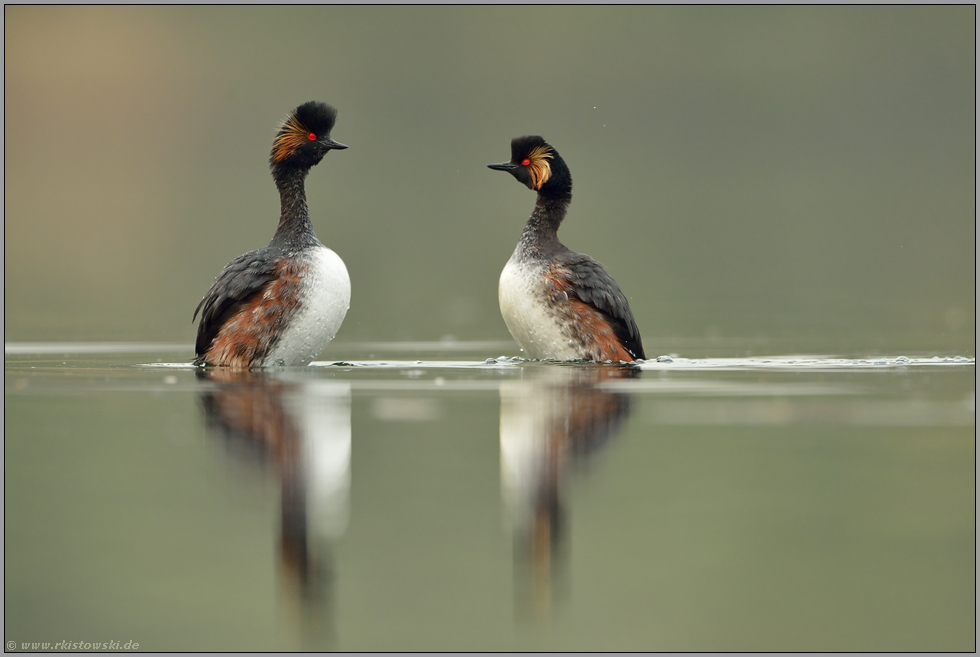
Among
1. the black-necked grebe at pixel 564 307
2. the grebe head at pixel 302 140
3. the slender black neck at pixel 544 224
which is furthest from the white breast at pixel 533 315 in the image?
the grebe head at pixel 302 140

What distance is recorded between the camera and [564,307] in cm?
939

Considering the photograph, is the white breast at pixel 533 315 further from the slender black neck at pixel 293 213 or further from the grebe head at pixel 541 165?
the slender black neck at pixel 293 213

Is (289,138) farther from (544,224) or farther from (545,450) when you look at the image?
(545,450)

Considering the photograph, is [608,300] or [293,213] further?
[293,213]

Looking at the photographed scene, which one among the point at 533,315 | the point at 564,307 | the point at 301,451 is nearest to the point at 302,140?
the point at 533,315

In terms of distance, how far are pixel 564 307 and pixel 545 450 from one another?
4.18 metres

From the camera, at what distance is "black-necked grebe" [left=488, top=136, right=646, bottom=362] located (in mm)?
9375

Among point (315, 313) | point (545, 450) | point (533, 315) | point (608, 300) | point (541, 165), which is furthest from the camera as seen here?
point (541, 165)

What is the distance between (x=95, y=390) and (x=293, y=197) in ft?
8.95

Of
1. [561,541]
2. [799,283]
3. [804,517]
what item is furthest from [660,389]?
[799,283]

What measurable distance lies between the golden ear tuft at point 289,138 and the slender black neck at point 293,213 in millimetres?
123

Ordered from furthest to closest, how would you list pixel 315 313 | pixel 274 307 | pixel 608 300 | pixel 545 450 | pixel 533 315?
pixel 533 315
pixel 608 300
pixel 315 313
pixel 274 307
pixel 545 450

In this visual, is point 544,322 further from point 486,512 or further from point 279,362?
point 486,512

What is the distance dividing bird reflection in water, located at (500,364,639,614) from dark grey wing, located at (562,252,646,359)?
110 centimetres
